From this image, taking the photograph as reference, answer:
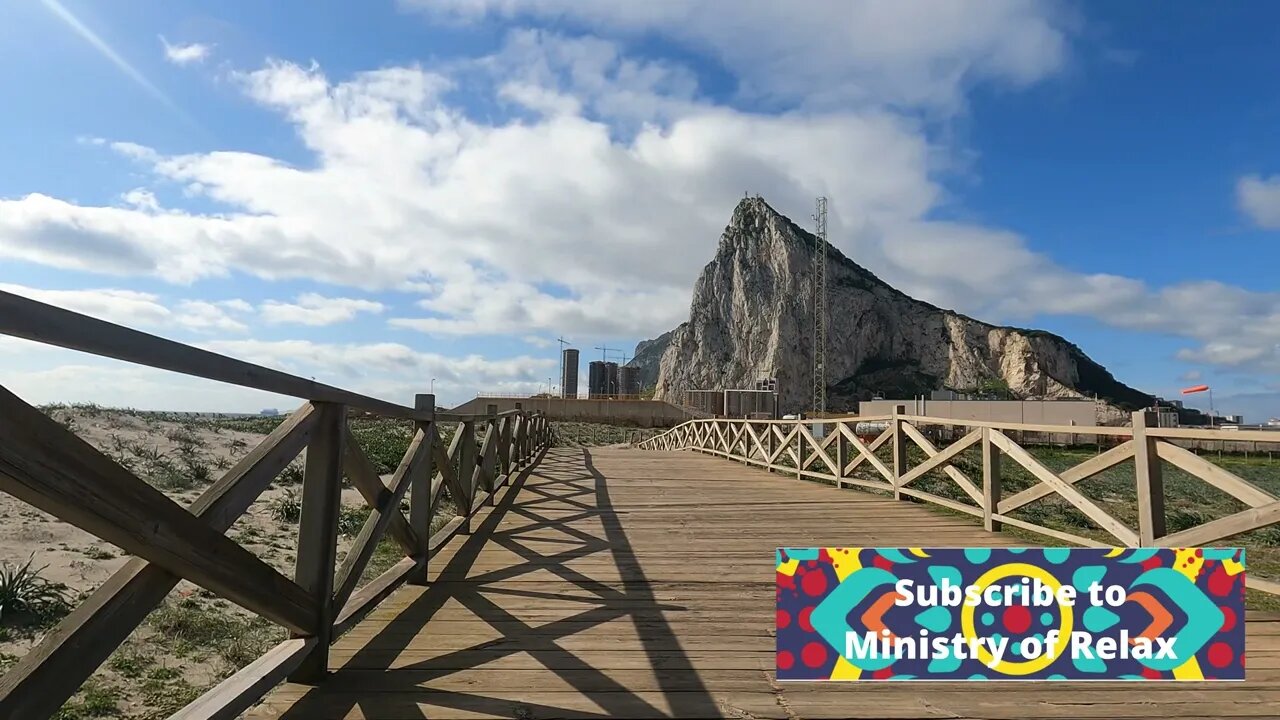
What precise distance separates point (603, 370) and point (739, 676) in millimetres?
107623

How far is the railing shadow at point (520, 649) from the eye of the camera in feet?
7.71

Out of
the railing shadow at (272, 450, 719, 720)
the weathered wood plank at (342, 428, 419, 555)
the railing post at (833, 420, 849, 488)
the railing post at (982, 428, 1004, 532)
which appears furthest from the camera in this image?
the railing post at (833, 420, 849, 488)

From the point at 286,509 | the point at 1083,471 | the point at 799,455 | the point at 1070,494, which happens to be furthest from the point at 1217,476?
the point at 286,509

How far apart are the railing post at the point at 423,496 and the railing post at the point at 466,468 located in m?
1.03

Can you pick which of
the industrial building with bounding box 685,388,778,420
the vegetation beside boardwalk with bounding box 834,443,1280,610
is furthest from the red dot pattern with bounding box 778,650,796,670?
the industrial building with bounding box 685,388,778,420

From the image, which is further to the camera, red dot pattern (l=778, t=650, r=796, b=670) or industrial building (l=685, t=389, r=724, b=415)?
industrial building (l=685, t=389, r=724, b=415)

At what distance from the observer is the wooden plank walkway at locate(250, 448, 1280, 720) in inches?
93.2

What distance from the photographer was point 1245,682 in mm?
2605

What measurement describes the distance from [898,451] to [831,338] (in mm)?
107807

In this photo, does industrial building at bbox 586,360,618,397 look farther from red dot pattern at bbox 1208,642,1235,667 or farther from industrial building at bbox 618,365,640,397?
red dot pattern at bbox 1208,642,1235,667

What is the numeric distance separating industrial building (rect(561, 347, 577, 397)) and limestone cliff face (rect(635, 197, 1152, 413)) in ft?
58.0

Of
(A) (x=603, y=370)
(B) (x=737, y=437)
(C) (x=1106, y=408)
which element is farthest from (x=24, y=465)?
(C) (x=1106, y=408)

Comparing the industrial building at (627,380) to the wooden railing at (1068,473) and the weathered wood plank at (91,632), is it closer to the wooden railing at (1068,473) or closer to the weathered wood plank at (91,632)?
the wooden railing at (1068,473)

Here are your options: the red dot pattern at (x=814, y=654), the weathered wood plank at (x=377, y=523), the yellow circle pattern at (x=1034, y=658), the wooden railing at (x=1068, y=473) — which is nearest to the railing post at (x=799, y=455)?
the wooden railing at (x=1068, y=473)
